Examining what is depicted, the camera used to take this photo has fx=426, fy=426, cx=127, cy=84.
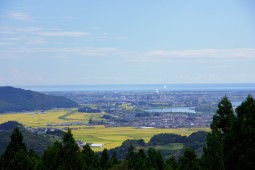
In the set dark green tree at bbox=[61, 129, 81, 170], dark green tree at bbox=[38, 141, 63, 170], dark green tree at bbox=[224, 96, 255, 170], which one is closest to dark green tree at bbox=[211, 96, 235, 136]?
dark green tree at bbox=[224, 96, 255, 170]

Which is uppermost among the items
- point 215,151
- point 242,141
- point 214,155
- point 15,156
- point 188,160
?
point 242,141

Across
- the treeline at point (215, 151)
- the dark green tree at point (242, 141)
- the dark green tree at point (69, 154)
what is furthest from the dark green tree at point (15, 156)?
the dark green tree at point (242, 141)

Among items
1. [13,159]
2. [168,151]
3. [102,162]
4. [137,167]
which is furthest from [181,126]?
[13,159]

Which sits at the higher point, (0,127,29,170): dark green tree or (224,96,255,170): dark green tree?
(224,96,255,170): dark green tree

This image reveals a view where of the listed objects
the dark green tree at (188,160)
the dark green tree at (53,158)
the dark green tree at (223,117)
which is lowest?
the dark green tree at (188,160)

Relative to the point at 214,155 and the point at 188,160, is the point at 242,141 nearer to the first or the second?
the point at 214,155

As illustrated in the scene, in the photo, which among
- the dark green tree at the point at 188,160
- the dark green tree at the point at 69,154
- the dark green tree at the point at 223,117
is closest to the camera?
the dark green tree at the point at 69,154

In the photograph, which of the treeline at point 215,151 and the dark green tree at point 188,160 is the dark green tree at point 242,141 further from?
the dark green tree at point 188,160

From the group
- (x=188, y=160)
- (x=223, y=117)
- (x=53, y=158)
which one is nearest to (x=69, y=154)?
→ (x=53, y=158)

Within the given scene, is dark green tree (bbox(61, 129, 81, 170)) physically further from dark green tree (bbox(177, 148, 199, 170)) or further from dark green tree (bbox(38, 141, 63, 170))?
dark green tree (bbox(177, 148, 199, 170))

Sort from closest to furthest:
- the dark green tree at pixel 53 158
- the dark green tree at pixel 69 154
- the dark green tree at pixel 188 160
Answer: the dark green tree at pixel 69 154, the dark green tree at pixel 53 158, the dark green tree at pixel 188 160

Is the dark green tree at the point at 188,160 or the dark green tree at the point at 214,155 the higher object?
the dark green tree at the point at 214,155

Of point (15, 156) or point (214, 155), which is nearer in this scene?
point (214, 155)
